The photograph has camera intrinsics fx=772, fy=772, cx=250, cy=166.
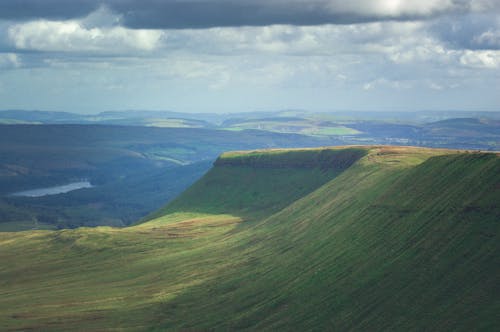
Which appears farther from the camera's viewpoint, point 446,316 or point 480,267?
point 480,267

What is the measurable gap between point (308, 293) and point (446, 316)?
54.7 m

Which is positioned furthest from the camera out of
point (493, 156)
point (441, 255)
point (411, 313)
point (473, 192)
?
point (493, 156)

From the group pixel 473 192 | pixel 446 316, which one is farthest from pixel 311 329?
pixel 473 192

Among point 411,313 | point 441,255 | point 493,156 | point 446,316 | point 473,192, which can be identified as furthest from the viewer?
point 493,156

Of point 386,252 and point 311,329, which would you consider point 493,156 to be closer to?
point 386,252

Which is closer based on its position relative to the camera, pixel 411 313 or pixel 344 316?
pixel 411 313

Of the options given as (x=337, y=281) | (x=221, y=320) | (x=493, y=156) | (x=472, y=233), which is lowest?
(x=221, y=320)

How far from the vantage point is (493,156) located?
199125mm

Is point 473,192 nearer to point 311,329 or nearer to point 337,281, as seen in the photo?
point 337,281

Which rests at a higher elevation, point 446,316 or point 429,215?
point 429,215

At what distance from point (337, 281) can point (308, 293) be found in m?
8.08

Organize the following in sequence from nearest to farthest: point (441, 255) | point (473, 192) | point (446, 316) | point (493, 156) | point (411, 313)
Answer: point (446, 316)
point (411, 313)
point (441, 255)
point (473, 192)
point (493, 156)

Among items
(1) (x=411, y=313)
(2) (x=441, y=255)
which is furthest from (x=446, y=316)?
(2) (x=441, y=255)

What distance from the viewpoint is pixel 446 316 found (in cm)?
14225
